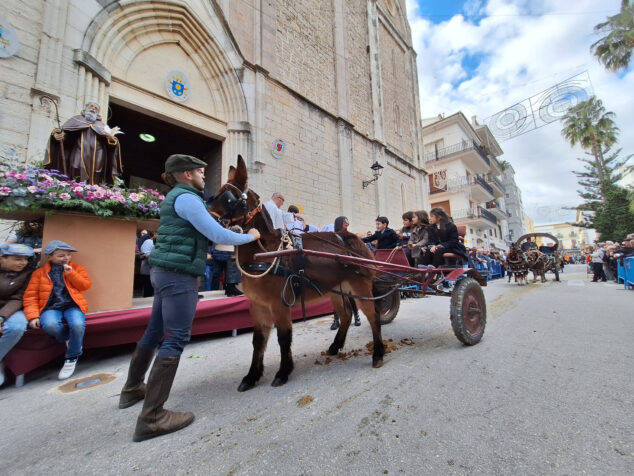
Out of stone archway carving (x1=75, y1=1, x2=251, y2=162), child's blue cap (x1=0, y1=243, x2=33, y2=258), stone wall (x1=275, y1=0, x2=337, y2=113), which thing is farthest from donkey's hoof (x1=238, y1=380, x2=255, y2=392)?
A: stone wall (x1=275, y1=0, x2=337, y2=113)

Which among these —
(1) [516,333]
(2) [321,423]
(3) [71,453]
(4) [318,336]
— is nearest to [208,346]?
(4) [318,336]

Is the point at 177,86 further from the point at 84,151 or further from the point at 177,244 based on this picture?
the point at 177,244

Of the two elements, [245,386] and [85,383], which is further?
[85,383]

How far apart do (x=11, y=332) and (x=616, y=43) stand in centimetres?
2875

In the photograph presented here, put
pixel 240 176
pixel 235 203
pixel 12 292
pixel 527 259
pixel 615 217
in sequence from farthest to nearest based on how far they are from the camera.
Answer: pixel 615 217 → pixel 527 259 → pixel 12 292 → pixel 240 176 → pixel 235 203

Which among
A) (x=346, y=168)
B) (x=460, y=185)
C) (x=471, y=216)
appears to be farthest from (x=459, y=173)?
(x=346, y=168)

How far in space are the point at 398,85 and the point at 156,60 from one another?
14406 mm

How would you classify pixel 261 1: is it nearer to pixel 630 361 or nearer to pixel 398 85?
pixel 398 85

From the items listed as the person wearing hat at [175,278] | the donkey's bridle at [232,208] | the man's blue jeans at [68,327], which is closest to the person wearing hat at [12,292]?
the man's blue jeans at [68,327]

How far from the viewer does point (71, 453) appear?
5.68 ft

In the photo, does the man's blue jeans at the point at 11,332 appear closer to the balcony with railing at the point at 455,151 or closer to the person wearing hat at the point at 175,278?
the person wearing hat at the point at 175,278

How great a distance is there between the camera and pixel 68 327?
9.96 feet

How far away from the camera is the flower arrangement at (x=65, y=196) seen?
288cm

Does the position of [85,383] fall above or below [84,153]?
below
